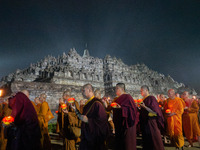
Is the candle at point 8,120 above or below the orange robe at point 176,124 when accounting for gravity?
above

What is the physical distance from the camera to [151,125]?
5094 mm

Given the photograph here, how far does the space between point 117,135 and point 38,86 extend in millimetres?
18171

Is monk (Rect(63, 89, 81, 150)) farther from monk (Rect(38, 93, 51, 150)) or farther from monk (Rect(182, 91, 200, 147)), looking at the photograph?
monk (Rect(182, 91, 200, 147))

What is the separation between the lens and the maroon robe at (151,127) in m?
4.89

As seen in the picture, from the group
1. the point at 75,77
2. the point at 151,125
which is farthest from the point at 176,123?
the point at 75,77

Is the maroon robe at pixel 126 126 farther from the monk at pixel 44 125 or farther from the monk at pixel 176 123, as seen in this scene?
the monk at pixel 44 125

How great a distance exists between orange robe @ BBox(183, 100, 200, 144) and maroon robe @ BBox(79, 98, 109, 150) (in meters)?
6.17

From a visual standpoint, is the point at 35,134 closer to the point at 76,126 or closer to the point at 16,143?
the point at 16,143

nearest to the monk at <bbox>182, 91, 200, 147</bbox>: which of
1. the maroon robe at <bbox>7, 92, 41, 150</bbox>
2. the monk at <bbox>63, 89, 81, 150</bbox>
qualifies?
the monk at <bbox>63, 89, 81, 150</bbox>

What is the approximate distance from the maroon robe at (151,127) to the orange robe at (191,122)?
3382 mm

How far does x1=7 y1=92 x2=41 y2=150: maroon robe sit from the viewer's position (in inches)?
140

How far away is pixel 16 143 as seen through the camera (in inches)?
140

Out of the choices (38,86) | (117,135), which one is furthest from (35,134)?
(38,86)

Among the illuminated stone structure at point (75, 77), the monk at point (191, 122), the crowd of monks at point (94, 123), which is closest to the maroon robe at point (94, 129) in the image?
the crowd of monks at point (94, 123)
